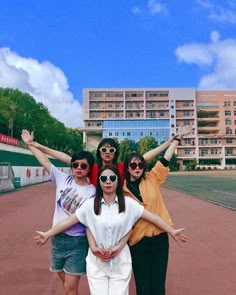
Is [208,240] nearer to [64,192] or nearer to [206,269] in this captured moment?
[206,269]

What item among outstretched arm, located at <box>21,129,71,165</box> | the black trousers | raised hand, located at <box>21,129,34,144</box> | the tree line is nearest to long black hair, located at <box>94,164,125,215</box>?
the black trousers

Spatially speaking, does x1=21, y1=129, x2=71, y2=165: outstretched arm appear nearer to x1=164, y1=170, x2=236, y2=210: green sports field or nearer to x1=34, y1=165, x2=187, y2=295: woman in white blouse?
x1=34, y1=165, x2=187, y2=295: woman in white blouse

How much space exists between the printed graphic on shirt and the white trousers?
0.43 metres

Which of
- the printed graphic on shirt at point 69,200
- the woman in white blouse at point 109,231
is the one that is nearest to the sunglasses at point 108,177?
the woman in white blouse at point 109,231

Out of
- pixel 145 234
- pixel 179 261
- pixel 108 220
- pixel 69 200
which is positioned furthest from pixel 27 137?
pixel 179 261

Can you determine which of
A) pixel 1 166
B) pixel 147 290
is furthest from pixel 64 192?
pixel 1 166

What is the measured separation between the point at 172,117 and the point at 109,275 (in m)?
86.6

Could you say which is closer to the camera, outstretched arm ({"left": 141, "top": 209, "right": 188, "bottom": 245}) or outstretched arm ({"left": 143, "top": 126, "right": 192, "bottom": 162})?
outstretched arm ({"left": 141, "top": 209, "right": 188, "bottom": 245})

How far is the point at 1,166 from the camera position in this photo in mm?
23625

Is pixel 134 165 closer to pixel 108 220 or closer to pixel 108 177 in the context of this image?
pixel 108 177

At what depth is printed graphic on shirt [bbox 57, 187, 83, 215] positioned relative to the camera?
9.61ft

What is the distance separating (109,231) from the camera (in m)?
2.63

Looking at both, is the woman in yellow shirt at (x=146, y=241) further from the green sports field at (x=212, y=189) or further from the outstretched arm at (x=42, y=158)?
the green sports field at (x=212, y=189)

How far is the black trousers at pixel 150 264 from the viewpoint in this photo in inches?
115
